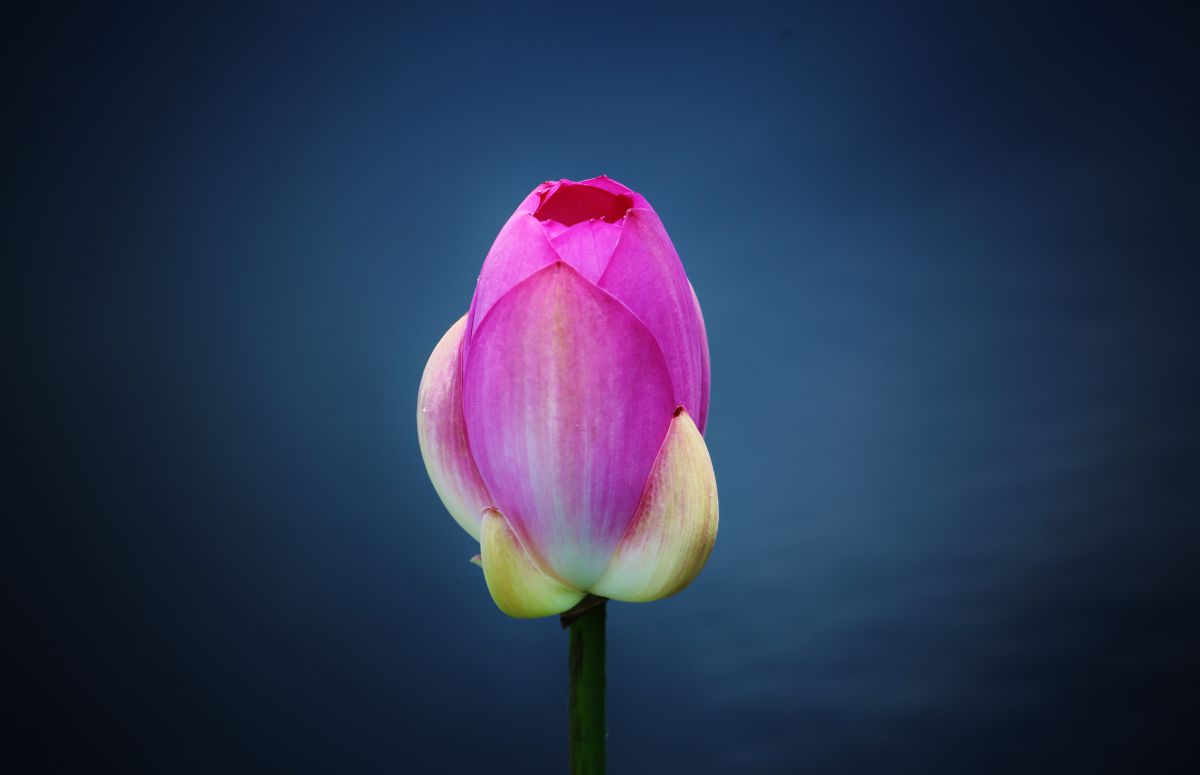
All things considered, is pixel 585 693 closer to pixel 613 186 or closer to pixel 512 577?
pixel 512 577

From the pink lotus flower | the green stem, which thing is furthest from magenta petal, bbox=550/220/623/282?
the green stem

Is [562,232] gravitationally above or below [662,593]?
above

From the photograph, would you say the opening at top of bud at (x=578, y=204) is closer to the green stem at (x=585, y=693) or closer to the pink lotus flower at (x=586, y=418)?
the pink lotus flower at (x=586, y=418)

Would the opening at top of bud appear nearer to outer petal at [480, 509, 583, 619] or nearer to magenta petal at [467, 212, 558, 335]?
magenta petal at [467, 212, 558, 335]

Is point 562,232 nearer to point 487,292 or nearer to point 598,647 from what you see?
point 487,292

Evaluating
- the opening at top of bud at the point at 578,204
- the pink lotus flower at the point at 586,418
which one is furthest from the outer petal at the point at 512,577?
the opening at top of bud at the point at 578,204

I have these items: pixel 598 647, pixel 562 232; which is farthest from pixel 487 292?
pixel 598 647
